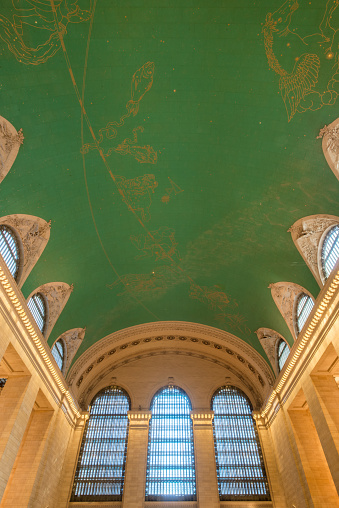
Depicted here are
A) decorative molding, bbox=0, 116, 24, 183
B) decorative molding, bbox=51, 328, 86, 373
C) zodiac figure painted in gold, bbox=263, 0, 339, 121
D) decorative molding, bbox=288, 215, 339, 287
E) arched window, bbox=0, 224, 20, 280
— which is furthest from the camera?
decorative molding, bbox=51, 328, 86, 373

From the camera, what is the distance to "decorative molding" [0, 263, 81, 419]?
9773 millimetres

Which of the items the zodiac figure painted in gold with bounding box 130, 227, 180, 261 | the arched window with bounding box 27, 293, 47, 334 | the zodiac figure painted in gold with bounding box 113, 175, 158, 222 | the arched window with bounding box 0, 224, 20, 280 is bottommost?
the arched window with bounding box 0, 224, 20, 280

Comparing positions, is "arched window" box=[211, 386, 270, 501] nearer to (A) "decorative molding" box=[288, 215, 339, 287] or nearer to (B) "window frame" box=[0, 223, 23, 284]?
(A) "decorative molding" box=[288, 215, 339, 287]

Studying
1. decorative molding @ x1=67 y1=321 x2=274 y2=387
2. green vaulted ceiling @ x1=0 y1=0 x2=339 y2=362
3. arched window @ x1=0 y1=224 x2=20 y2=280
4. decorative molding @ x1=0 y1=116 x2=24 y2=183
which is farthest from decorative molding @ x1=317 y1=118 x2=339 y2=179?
decorative molding @ x1=67 y1=321 x2=274 y2=387

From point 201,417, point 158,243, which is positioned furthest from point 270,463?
point 158,243

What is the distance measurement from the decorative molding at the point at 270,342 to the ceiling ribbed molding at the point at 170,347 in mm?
946

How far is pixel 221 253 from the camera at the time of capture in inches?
554

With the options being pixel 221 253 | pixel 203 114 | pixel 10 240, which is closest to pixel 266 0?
pixel 203 114

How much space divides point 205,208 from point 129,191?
2.87 meters

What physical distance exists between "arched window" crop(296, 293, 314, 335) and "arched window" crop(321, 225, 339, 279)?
1890 mm

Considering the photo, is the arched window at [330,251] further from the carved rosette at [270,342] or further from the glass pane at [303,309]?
the carved rosette at [270,342]

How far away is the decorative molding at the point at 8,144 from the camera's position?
896 cm

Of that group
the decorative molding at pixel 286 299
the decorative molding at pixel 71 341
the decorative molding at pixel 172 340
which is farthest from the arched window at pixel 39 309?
the decorative molding at pixel 286 299

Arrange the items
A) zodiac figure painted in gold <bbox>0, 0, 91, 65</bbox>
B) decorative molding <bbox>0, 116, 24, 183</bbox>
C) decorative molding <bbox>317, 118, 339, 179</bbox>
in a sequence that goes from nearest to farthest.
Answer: zodiac figure painted in gold <bbox>0, 0, 91, 65</bbox> → decorative molding <bbox>0, 116, 24, 183</bbox> → decorative molding <bbox>317, 118, 339, 179</bbox>
